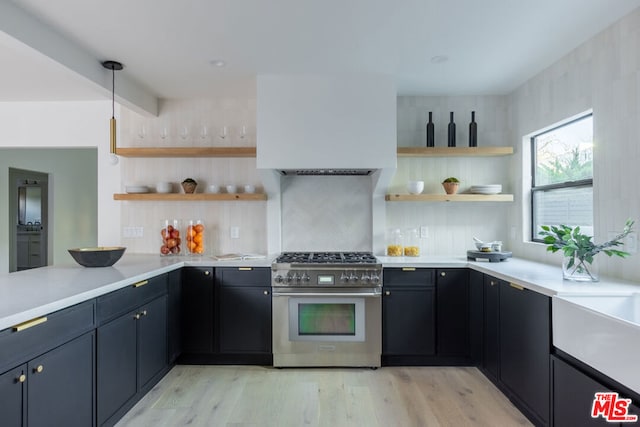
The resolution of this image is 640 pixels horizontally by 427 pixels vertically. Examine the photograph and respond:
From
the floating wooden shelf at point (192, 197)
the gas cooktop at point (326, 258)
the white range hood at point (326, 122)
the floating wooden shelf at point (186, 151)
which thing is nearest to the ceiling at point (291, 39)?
the white range hood at point (326, 122)

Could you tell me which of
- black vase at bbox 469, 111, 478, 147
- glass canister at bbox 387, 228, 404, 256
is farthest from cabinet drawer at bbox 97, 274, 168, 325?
black vase at bbox 469, 111, 478, 147

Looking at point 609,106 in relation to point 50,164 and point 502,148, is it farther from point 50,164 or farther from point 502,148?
point 50,164

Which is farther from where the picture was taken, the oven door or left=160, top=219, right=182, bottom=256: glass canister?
left=160, top=219, right=182, bottom=256: glass canister

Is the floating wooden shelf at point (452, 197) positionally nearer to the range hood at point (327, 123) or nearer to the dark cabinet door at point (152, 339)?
the range hood at point (327, 123)

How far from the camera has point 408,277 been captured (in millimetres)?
3232

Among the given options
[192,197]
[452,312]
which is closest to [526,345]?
[452,312]

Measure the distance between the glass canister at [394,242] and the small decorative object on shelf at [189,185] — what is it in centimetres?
193

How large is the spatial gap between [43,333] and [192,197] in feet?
6.92

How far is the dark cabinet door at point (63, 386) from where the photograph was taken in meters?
1.61

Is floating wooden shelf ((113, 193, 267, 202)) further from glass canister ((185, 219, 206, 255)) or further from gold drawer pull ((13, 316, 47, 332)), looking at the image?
gold drawer pull ((13, 316, 47, 332))

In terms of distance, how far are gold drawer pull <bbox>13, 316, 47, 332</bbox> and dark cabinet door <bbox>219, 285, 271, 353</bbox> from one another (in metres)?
1.64

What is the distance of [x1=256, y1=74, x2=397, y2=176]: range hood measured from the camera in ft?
10.8

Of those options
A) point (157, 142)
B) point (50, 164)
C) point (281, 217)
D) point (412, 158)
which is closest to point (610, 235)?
point (412, 158)

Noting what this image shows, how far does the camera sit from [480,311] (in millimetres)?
3023
